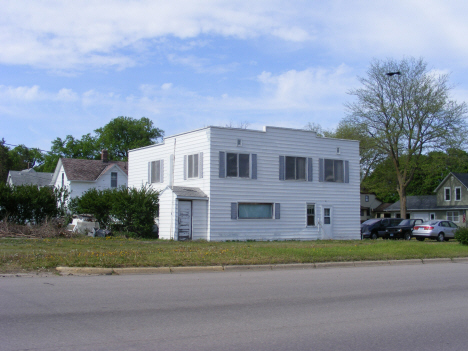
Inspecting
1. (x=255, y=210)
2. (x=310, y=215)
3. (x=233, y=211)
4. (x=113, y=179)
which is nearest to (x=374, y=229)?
(x=310, y=215)

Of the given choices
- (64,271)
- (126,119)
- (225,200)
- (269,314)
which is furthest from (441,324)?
(126,119)

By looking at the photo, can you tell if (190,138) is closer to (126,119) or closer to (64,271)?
(64,271)

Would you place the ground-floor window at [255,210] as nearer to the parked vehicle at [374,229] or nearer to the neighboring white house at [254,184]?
the neighboring white house at [254,184]

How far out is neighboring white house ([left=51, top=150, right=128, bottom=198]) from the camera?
48719 millimetres

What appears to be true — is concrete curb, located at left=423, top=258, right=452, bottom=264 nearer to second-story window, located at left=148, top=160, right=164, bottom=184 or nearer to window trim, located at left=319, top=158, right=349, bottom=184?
window trim, located at left=319, top=158, right=349, bottom=184

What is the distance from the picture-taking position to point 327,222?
29578 mm

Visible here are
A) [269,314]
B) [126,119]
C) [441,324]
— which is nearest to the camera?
[441,324]

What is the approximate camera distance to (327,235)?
96.5 ft

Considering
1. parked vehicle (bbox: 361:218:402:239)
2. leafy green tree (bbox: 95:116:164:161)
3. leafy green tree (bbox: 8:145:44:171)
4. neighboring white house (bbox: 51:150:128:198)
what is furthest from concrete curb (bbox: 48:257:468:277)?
leafy green tree (bbox: 8:145:44:171)

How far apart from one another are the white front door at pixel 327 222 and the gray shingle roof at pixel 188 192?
8.16m

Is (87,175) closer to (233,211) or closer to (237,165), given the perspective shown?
(237,165)

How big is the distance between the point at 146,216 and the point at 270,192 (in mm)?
7101

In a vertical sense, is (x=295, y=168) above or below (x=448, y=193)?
below

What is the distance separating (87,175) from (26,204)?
70.0ft
